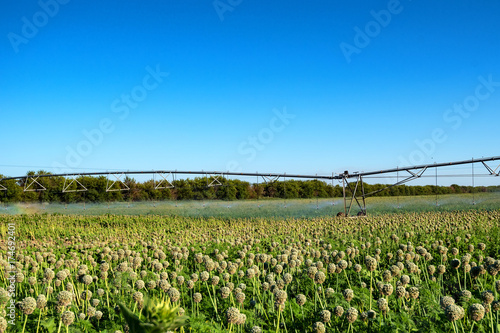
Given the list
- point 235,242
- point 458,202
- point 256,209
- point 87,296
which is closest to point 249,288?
point 87,296

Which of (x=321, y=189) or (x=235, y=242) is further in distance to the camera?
(x=321, y=189)

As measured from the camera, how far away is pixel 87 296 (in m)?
4.78

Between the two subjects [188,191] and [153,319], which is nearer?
[153,319]

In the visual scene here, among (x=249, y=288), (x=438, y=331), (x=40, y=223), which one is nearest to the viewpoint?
(x=438, y=331)

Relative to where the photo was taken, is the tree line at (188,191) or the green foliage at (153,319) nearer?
the green foliage at (153,319)

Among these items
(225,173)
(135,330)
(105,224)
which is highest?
(225,173)

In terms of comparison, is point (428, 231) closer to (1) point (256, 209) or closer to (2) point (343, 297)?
(2) point (343, 297)

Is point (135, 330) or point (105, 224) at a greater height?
point (135, 330)

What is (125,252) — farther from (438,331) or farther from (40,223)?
(40,223)

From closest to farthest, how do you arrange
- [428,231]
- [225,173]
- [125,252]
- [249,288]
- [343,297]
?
[343,297], [249,288], [125,252], [428,231], [225,173]

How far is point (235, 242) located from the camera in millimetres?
10320

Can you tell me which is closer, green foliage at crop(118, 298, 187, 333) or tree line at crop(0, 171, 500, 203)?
green foliage at crop(118, 298, 187, 333)

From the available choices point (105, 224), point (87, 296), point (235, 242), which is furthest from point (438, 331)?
point (105, 224)

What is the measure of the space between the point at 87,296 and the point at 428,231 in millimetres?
9899
